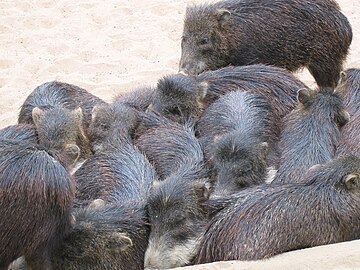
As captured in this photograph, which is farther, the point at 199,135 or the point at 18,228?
the point at 199,135

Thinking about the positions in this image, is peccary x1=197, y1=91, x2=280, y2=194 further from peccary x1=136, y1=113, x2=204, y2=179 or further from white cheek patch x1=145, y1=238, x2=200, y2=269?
white cheek patch x1=145, y1=238, x2=200, y2=269

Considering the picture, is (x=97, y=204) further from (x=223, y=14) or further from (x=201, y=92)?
(x=223, y=14)

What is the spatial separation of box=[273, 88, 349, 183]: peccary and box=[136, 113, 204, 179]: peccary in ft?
1.63

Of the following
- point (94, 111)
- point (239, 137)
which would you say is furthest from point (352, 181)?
point (94, 111)

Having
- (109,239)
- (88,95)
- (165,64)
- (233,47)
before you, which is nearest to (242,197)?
(109,239)

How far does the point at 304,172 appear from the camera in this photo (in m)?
4.20

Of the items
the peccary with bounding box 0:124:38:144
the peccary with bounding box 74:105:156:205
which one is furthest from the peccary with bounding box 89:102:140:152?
the peccary with bounding box 0:124:38:144

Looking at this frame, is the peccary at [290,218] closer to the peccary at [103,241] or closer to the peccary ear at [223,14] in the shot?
the peccary at [103,241]

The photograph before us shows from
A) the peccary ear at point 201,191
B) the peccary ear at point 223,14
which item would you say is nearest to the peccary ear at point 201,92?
the peccary ear at point 223,14

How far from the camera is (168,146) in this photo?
184 inches

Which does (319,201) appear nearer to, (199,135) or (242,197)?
(242,197)

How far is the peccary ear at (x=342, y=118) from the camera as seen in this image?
15.3 feet

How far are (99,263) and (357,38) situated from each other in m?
4.21

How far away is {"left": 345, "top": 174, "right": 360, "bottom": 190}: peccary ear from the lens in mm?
3846
